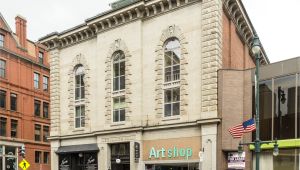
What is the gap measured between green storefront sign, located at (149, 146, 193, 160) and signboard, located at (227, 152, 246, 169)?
2.80m

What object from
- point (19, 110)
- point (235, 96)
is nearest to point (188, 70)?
point (235, 96)

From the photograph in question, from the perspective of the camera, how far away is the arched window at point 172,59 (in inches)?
1161

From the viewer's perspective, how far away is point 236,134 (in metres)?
22.3

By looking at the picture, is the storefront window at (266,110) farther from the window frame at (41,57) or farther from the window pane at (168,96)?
the window frame at (41,57)

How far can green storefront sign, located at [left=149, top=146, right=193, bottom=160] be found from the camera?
27.7 m

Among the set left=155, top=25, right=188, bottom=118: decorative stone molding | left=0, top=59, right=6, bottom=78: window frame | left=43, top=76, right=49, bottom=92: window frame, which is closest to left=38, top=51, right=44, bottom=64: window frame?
left=43, top=76, right=49, bottom=92: window frame

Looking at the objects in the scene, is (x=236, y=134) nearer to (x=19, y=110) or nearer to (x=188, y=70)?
(x=188, y=70)

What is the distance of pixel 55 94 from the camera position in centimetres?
3781

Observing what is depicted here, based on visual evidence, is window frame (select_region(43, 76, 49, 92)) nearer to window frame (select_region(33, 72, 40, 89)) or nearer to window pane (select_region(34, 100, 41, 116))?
window frame (select_region(33, 72, 40, 89))

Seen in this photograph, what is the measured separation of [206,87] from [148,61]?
231 inches

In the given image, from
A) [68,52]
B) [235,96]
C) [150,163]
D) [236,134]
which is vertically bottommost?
[150,163]

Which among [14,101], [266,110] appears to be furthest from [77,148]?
A: [14,101]

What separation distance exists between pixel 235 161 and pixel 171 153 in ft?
16.2

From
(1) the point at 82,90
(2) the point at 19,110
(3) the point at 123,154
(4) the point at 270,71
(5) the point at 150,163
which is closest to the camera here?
(4) the point at 270,71
